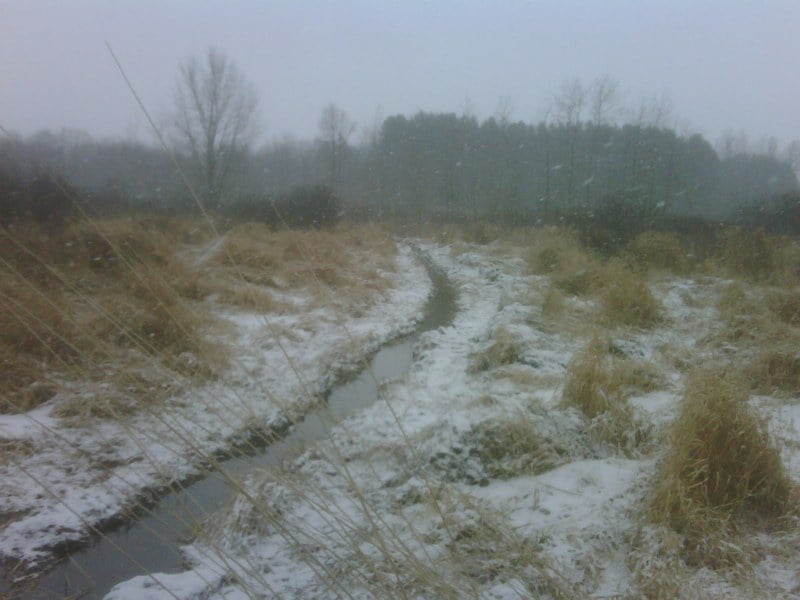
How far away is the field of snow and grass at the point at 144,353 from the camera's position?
323cm

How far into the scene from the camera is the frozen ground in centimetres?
274

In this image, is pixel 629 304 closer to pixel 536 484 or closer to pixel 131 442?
pixel 536 484

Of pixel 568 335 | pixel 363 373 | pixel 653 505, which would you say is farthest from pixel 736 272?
pixel 653 505

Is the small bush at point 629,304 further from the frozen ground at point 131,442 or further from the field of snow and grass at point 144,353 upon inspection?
the frozen ground at point 131,442

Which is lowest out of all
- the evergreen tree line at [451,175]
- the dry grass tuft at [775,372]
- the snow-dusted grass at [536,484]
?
the snow-dusted grass at [536,484]

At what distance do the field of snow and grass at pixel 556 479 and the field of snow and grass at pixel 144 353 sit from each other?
2.17 feet

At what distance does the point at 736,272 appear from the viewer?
9.41 m

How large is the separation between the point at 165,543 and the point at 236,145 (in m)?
8.02

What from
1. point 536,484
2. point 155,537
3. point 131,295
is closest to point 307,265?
point 131,295

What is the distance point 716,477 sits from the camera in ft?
9.53

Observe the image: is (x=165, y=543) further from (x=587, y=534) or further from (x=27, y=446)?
(x=587, y=534)

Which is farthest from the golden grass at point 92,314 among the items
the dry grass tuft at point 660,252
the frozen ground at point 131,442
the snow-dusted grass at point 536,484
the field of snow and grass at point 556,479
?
the dry grass tuft at point 660,252

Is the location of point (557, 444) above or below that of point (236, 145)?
below

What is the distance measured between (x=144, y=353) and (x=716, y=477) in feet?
12.7
